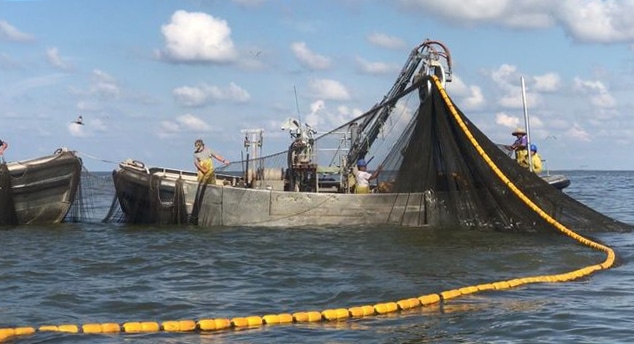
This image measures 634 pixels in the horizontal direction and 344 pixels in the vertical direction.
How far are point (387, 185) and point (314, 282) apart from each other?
Answer: 21.5 ft

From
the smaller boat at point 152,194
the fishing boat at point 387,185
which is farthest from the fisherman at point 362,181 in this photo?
the smaller boat at point 152,194

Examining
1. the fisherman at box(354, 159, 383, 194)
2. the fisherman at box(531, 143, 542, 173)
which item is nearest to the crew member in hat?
the fisherman at box(531, 143, 542, 173)

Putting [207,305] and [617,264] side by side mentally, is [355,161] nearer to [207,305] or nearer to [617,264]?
[617,264]

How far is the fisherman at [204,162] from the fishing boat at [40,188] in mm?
3364

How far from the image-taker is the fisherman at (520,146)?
1806 cm

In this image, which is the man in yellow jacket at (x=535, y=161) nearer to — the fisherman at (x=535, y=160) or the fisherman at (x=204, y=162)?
the fisherman at (x=535, y=160)

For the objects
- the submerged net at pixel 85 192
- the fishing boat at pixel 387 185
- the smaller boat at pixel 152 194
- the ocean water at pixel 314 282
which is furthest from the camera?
the submerged net at pixel 85 192

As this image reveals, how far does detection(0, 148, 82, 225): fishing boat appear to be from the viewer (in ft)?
58.2

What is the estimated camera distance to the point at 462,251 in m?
13.3

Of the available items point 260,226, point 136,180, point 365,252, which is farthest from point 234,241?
point 136,180

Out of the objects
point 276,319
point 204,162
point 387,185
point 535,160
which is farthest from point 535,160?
point 276,319

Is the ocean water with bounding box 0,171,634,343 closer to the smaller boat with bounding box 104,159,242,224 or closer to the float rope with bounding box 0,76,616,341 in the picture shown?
the float rope with bounding box 0,76,616,341

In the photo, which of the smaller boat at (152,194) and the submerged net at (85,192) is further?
the submerged net at (85,192)

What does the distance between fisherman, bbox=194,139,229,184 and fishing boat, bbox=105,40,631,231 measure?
29cm
